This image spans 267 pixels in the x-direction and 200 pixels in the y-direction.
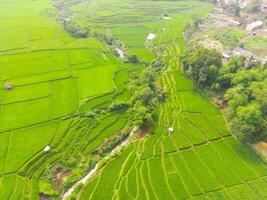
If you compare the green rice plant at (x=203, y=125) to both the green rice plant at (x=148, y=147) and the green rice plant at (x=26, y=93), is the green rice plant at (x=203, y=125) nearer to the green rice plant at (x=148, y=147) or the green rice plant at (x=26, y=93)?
the green rice plant at (x=148, y=147)

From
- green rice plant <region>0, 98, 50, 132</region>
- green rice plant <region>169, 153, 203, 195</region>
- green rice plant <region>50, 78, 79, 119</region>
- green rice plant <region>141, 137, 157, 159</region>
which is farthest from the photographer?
green rice plant <region>50, 78, 79, 119</region>

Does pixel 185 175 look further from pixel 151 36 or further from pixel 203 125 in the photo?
pixel 151 36

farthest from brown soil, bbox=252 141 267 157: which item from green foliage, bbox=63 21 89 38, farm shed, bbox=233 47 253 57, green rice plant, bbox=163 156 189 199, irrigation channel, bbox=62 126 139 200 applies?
green foliage, bbox=63 21 89 38

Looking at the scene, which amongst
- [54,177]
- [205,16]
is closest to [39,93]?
[54,177]

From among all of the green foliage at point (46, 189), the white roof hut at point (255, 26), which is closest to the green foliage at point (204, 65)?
the green foliage at point (46, 189)

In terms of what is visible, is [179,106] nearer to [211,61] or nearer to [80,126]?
[211,61]

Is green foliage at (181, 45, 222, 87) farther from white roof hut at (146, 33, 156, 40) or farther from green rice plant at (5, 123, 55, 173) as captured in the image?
green rice plant at (5, 123, 55, 173)
